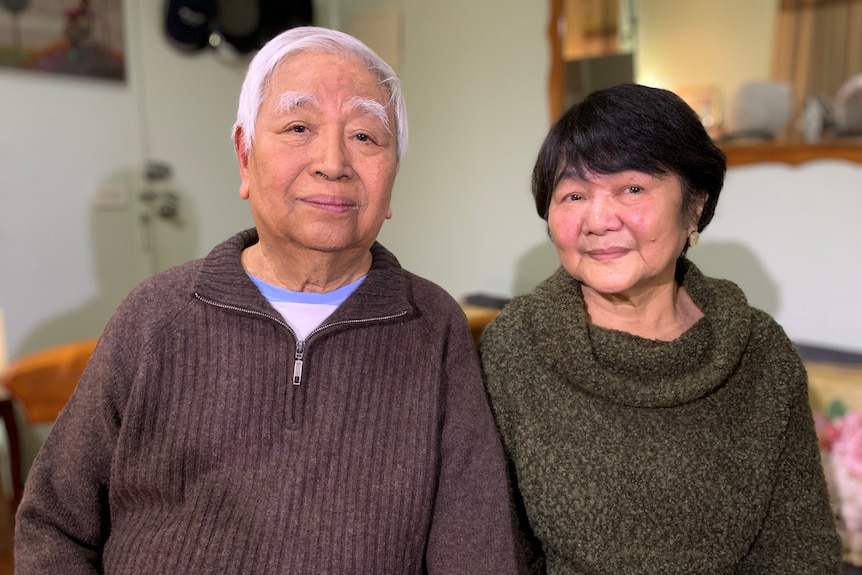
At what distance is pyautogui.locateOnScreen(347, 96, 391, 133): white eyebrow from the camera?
1.03m

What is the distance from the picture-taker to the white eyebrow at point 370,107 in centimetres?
103

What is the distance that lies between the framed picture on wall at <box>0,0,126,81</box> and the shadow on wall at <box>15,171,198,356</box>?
512 millimetres

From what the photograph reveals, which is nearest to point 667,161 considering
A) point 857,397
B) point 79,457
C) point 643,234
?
point 643,234

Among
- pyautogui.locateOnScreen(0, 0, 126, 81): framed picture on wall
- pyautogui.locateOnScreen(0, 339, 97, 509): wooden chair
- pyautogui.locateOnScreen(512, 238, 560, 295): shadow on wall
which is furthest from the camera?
pyautogui.locateOnScreen(0, 0, 126, 81): framed picture on wall

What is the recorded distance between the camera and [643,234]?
1090 mm

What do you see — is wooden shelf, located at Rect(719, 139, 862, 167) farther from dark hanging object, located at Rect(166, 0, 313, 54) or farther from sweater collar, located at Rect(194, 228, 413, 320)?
dark hanging object, located at Rect(166, 0, 313, 54)

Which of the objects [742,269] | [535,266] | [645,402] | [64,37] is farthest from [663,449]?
[64,37]

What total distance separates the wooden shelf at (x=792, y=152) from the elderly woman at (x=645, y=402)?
0.98 metres

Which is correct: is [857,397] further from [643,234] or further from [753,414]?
[643,234]

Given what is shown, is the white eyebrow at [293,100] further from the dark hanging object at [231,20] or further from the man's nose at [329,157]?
the dark hanging object at [231,20]

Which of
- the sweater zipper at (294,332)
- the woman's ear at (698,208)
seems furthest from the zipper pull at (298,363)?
the woman's ear at (698,208)

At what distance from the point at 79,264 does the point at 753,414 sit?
294 centimetres

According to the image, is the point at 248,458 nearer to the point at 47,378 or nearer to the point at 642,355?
the point at 642,355

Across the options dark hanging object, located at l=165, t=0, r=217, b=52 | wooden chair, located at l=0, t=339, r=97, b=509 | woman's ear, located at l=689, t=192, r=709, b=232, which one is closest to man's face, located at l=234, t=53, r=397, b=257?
woman's ear, located at l=689, t=192, r=709, b=232
